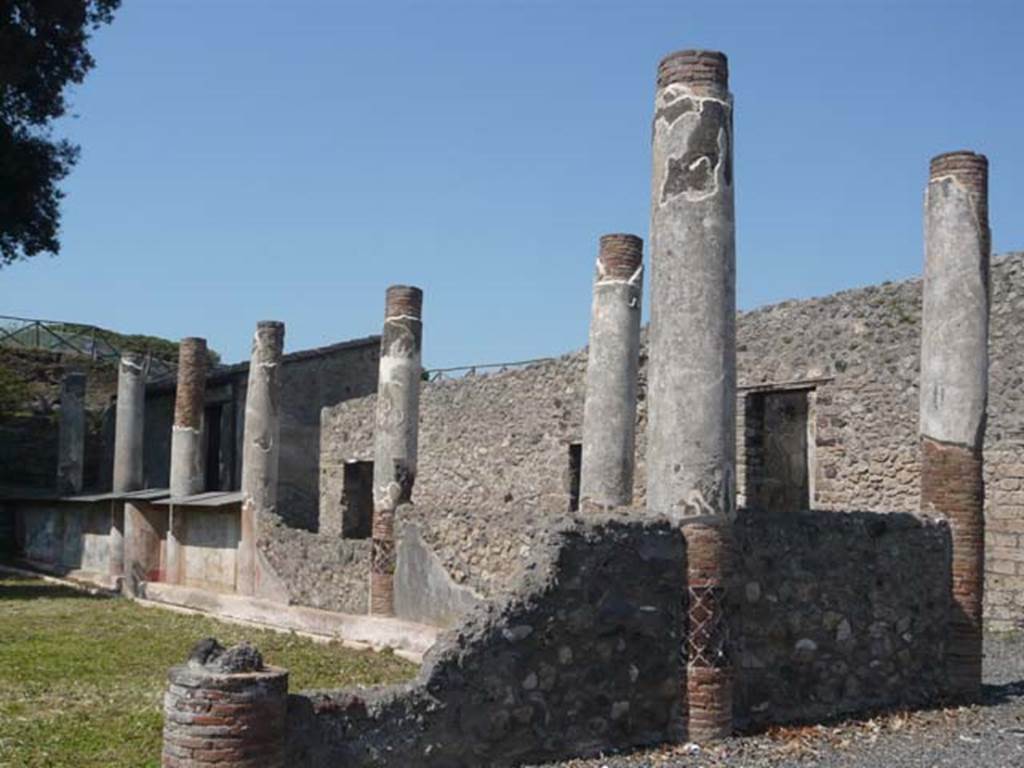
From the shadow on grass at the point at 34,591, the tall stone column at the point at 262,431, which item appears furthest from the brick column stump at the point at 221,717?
the shadow on grass at the point at 34,591

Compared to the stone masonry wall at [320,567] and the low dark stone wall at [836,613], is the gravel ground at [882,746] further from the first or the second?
the stone masonry wall at [320,567]

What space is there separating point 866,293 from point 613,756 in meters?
7.89

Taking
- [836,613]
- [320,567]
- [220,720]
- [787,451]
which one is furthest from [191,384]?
[220,720]

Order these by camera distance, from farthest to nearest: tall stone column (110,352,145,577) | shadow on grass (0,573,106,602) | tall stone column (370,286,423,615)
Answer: tall stone column (110,352,145,577) → shadow on grass (0,573,106,602) → tall stone column (370,286,423,615)

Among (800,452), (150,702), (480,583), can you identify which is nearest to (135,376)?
(800,452)

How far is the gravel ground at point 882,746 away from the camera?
229 inches

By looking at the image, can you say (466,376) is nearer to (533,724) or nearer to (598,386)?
(598,386)

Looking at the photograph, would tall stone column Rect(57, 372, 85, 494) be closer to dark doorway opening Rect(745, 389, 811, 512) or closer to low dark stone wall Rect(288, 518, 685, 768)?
dark doorway opening Rect(745, 389, 811, 512)

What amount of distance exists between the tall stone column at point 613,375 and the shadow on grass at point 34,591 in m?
8.52

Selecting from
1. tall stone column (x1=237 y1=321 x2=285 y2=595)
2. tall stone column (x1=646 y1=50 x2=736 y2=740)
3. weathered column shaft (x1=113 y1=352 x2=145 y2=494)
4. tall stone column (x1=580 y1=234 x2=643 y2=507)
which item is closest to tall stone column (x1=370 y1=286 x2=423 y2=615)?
tall stone column (x1=580 y1=234 x2=643 y2=507)

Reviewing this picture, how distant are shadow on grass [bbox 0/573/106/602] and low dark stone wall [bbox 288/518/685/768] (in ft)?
38.6

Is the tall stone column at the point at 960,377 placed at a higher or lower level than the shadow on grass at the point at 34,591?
higher

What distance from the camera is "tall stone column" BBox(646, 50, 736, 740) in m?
6.33

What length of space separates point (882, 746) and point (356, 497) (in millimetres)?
14560
